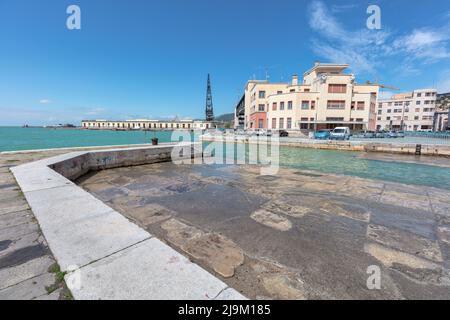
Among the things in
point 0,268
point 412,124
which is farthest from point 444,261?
point 412,124

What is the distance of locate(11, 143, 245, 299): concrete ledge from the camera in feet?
5.30

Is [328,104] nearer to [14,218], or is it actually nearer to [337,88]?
[337,88]

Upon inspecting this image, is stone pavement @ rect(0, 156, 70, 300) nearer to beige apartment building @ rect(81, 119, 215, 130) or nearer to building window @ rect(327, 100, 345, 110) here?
building window @ rect(327, 100, 345, 110)

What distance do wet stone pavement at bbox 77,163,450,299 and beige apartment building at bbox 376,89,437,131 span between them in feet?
251

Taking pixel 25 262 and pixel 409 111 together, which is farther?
pixel 409 111

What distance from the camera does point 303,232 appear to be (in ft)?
11.2

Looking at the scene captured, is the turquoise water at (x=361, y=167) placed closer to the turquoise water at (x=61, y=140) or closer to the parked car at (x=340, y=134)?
the parked car at (x=340, y=134)

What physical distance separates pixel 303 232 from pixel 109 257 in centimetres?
284

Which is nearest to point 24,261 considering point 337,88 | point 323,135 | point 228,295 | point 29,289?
point 29,289

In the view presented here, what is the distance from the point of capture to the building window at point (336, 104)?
3509 cm

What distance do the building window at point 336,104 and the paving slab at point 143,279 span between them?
130 ft

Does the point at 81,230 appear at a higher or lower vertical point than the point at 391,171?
higher

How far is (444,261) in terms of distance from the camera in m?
2.70
